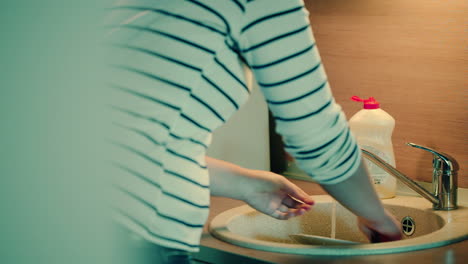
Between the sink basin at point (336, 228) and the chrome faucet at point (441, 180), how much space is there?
0.08 feet

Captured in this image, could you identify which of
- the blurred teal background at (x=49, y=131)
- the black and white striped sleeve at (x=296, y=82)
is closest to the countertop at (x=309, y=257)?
the black and white striped sleeve at (x=296, y=82)

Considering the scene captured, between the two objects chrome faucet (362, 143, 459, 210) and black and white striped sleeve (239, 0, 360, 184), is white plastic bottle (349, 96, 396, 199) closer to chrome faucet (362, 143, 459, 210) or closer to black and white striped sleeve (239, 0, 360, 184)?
chrome faucet (362, 143, 459, 210)

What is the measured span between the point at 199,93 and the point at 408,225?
819 millimetres

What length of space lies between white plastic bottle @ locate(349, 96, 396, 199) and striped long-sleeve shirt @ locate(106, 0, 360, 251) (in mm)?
643

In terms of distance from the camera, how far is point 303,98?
78 centimetres

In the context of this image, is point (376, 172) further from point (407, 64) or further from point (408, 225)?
point (407, 64)

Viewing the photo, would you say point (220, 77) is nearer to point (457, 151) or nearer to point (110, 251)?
point (110, 251)

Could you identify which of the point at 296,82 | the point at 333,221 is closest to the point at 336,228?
the point at 333,221

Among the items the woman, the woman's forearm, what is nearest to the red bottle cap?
the woman's forearm

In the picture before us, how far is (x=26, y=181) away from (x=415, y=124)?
1293 millimetres

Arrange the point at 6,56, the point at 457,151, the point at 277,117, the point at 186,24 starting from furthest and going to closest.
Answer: the point at 457,151 < the point at 277,117 < the point at 186,24 < the point at 6,56

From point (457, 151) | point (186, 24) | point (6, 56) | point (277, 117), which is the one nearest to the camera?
point (6, 56)

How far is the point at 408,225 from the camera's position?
139cm

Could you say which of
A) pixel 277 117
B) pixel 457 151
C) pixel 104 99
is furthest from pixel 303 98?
pixel 457 151
